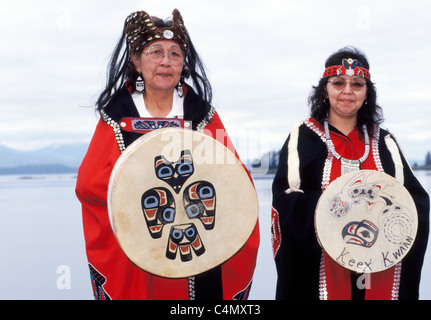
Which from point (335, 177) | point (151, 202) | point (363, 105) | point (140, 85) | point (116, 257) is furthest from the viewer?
point (363, 105)

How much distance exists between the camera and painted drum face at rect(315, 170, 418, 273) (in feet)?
7.80

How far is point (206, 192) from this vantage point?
2113 mm

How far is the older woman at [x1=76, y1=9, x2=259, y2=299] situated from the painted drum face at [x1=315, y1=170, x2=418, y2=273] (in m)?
0.35

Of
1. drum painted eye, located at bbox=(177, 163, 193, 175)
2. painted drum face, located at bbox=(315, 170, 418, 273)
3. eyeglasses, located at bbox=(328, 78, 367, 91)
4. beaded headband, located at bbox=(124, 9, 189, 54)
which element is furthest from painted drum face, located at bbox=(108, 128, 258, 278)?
eyeglasses, located at bbox=(328, 78, 367, 91)

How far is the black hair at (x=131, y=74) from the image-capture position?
2529 mm

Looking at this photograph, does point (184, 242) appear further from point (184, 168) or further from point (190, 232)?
point (184, 168)

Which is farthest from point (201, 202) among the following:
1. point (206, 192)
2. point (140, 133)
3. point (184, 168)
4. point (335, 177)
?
point (335, 177)

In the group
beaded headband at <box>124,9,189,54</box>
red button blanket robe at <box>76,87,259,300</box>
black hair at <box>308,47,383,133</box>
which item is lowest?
red button blanket robe at <box>76,87,259,300</box>

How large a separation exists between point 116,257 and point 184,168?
0.59 metres

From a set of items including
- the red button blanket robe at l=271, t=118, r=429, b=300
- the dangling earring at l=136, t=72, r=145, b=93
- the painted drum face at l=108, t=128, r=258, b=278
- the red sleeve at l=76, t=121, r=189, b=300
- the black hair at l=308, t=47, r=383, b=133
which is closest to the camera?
the painted drum face at l=108, t=128, r=258, b=278

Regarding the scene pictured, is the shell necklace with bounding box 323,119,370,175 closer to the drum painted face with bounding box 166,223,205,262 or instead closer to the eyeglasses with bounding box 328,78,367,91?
the eyeglasses with bounding box 328,78,367,91
